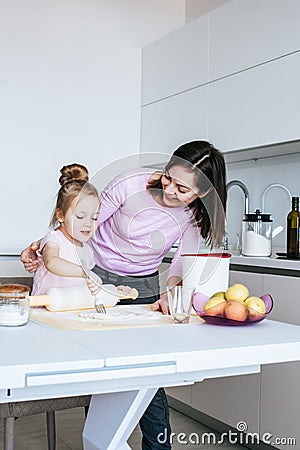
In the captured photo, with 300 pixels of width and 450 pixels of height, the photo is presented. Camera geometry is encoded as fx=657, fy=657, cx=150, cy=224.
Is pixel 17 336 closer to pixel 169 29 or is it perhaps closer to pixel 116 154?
pixel 116 154

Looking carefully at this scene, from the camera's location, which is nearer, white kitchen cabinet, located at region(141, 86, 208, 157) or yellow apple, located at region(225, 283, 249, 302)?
yellow apple, located at region(225, 283, 249, 302)

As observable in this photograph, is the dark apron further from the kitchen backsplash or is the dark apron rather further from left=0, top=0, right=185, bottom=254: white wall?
left=0, top=0, right=185, bottom=254: white wall

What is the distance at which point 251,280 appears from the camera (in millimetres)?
2756

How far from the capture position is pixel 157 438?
2.05m

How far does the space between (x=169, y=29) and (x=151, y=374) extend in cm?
328

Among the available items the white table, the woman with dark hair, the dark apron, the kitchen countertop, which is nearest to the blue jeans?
the woman with dark hair

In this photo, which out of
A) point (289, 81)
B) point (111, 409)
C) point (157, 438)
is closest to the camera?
point (111, 409)

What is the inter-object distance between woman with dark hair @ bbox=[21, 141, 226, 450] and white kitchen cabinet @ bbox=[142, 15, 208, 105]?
65.7 inches

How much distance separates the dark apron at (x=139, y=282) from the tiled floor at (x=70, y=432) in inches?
37.2

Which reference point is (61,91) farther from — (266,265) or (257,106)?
(266,265)

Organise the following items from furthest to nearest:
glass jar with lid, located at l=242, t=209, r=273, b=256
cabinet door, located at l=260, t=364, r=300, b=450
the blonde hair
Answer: glass jar with lid, located at l=242, t=209, r=273, b=256 → cabinet door, located at l=260, t=364, r=300, b=450 → the blonde hair

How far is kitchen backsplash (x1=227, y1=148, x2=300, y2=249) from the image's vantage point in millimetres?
3311

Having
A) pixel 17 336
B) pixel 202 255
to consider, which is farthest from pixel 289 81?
pixel 17 336

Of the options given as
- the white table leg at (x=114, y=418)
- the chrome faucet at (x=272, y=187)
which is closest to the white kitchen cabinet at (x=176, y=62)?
the chrome faucet at (x=272, y=187)
